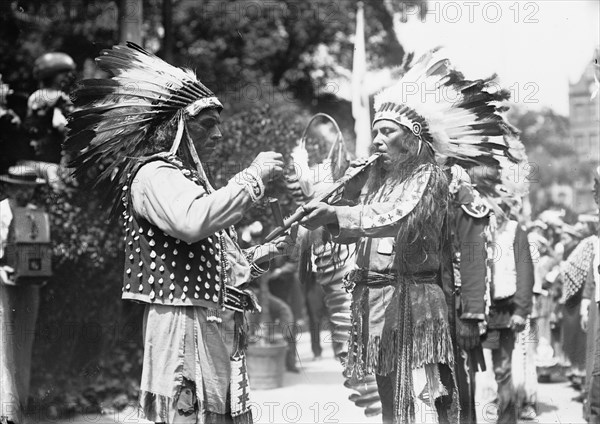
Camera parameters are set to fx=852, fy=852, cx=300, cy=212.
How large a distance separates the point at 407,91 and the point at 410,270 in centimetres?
99

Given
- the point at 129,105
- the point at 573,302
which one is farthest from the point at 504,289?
the point at 129,105

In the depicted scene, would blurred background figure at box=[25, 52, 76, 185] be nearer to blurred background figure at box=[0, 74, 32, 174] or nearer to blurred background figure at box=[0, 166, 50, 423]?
blurred background figure at box=[0, 74, 32, 174]

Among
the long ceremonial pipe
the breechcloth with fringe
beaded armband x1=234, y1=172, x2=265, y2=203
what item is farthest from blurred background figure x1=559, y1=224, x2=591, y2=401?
beaded armband x1=234, y1=172, x2=265, y2=203

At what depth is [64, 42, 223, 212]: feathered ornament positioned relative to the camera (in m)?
4.08

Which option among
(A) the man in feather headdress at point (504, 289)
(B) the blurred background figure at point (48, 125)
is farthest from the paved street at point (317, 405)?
(B) the blurred background figure at point (48, 125)

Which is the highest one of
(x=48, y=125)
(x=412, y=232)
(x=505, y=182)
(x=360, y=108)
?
(x=360, y=108)

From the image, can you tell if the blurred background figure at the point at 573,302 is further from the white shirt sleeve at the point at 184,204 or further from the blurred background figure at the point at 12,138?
the blurred background figure at the point at 12,138

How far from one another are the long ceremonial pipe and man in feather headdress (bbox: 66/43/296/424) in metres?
0.23

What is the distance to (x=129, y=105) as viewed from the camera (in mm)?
4105

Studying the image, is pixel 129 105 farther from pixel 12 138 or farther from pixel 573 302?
pixel 573 302

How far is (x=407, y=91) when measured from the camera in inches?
187

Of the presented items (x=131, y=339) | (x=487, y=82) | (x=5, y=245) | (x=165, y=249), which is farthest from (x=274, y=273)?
(x=165, y=249)

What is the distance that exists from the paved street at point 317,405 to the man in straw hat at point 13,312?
50cm

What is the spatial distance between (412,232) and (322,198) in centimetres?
50
